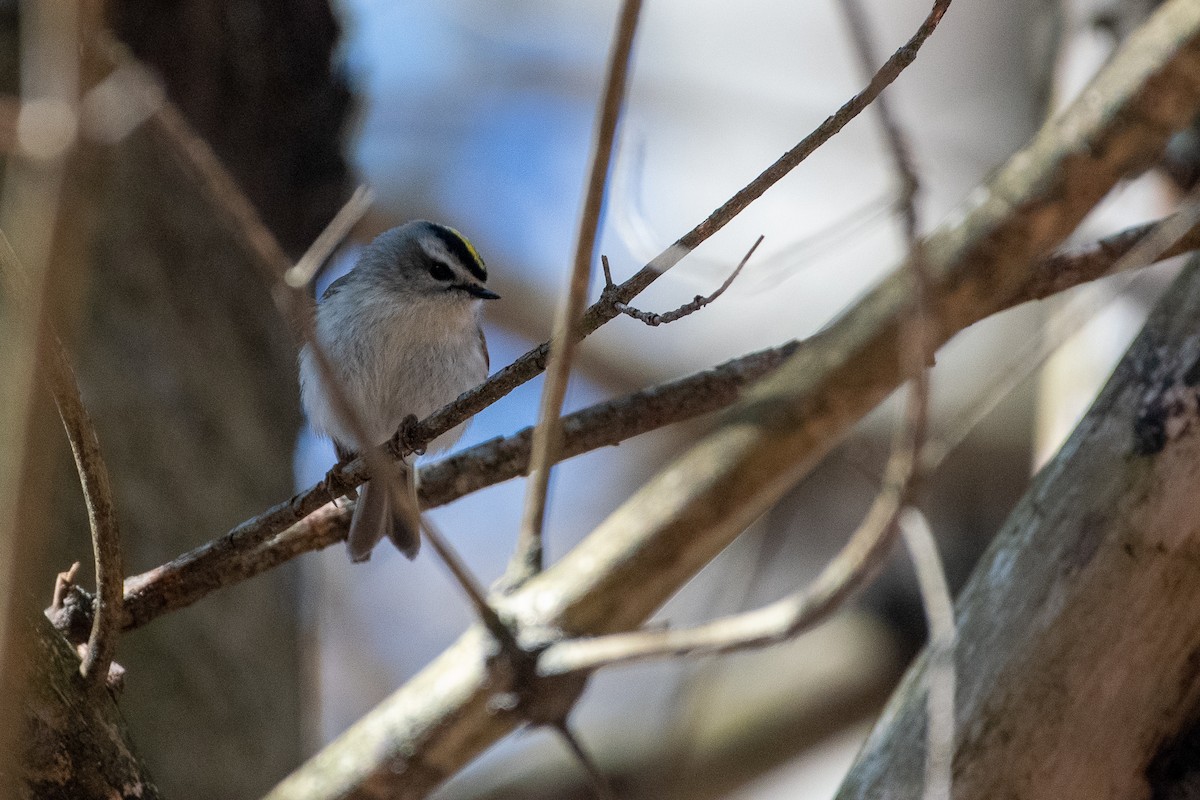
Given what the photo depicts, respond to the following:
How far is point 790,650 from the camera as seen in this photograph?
15.1 feet

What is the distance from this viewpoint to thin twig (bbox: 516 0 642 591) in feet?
4.06

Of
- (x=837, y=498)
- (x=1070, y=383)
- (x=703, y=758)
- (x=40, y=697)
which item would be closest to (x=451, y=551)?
(x=40, y=697)

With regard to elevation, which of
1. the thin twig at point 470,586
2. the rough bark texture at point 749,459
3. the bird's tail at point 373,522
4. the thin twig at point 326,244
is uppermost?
the bird's tail at point 373,522

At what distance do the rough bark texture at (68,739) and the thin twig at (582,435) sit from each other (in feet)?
0.88

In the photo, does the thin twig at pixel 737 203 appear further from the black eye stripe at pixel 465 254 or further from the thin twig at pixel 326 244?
the black eye stripe at pixel 465 254

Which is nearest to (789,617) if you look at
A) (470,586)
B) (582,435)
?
(470,586)

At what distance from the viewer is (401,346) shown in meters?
3.61

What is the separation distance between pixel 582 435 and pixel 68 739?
3.26ft

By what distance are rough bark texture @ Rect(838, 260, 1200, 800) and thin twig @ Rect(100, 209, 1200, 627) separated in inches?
14.6

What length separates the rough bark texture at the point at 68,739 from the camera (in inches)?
62.1

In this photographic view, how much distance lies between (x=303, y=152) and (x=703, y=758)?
2.48 m

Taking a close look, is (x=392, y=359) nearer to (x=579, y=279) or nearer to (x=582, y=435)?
(x=582, y=435)

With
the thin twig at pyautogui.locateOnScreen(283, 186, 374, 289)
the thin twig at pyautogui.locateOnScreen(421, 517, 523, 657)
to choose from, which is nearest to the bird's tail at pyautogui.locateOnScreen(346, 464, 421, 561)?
the thin twig at pyautogui.locateOnScreen(283, 186, 374, 289)

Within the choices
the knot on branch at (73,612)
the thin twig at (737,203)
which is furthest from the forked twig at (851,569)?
the knot on branch at (73,612)
